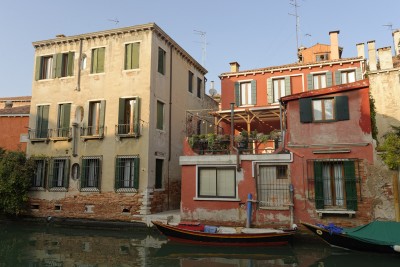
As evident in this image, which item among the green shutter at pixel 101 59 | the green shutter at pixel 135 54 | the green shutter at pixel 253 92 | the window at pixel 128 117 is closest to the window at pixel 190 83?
the green shutter at pixel 253 92

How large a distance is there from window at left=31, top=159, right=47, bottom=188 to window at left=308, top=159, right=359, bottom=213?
12.9 metres

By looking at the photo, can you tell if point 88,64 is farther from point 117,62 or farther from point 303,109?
point 303,109

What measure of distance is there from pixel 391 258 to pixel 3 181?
16.2 meters

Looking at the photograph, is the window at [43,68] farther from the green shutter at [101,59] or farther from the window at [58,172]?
the window at [58,172]

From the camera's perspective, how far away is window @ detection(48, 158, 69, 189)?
1625 centimetres

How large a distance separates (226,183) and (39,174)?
10.2 m

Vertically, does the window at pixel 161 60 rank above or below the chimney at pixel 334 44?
below

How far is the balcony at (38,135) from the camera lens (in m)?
16.8

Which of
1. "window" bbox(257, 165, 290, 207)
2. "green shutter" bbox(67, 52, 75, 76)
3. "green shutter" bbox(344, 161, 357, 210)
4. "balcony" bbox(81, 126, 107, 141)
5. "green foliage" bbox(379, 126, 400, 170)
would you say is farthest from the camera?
"green shutter" bbox(67, 52, 75, 76)

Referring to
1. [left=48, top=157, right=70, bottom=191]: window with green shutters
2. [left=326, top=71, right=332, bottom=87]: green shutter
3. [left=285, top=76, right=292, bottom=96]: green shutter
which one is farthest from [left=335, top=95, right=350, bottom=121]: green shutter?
[left=48, top=157, right=70, bottom=191]: window with green shutters

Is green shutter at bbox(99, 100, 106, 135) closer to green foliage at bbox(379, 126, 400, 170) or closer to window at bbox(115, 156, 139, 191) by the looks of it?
window at bbox(115, 156, 139, 191)

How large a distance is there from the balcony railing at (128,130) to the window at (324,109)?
7287 mm

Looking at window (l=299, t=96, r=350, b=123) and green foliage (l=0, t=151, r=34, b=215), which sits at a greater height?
window (l=299, t=96, r=350, b=123)

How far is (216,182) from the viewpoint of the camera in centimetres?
1305
